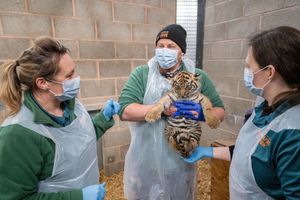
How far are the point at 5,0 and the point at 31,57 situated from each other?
152 centimetres

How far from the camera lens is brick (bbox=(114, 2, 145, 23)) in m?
2.64

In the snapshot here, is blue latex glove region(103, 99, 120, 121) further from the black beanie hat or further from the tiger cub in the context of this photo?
the black beanie hat

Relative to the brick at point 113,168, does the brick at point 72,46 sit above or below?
above

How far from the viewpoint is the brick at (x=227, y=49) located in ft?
8.75

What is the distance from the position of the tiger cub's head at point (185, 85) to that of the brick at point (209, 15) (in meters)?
1.86

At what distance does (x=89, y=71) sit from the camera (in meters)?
2.61

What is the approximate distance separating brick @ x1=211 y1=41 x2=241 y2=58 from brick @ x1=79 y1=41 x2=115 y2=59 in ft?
4.55

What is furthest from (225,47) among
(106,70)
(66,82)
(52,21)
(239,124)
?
(66,82)

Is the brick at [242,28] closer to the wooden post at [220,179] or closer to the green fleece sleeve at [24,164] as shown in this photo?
the wooden post at [220,179]

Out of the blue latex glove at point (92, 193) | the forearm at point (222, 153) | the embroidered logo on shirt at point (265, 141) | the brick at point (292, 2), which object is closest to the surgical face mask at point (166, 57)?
the forearm at point (222, 153)

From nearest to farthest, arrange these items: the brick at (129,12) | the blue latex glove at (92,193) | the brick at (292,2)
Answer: the blue latex glove at (92,193) → the brick at (292,2) → the brick at (129,12)

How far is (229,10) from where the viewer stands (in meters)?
2.72

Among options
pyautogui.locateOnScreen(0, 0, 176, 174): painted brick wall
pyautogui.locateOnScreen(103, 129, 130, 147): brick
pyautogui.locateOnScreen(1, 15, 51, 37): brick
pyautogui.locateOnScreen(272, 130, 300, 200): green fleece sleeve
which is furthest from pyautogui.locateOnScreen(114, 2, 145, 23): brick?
pyautogui.locateOnScreen(272, 130, 300, 200): green fleece sleeve

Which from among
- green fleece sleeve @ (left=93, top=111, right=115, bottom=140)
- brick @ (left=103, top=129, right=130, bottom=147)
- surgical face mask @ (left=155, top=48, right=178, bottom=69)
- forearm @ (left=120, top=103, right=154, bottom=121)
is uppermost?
surgical face mask @ (left=155, top=48, right=178, bottom=69)
